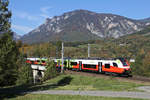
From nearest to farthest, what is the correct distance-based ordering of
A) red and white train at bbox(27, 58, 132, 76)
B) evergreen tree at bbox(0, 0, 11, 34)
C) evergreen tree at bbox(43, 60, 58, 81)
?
1. evergreen tree at bbox(0, 0, 11, 34)
2. red and white train at bbox(27, 58, 132, 76)
3. evergreen tree at bbox(43, 60, 58, 81)

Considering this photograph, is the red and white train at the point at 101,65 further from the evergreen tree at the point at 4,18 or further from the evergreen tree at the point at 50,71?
the evergreen tree at the point at 4,18

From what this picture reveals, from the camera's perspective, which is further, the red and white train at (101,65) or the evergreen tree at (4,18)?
the red and white train at (101,65)

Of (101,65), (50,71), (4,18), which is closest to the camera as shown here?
(4,18)

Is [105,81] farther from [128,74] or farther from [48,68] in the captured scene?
[48,68]

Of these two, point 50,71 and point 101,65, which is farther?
point 50,71

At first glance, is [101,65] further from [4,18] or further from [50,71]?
[4,18]

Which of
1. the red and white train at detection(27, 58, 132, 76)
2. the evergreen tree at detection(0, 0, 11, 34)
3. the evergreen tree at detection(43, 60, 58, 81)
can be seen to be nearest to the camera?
the evergreen tree at detection(0, 0, 11, 34)

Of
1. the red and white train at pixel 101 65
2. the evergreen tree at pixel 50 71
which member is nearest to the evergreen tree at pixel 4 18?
the red and white train at pixel 101 65

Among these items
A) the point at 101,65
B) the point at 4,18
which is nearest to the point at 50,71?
the point at 101,65

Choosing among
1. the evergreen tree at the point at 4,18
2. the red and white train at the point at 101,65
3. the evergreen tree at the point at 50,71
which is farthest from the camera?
the evergreen tree at the point at 50,71

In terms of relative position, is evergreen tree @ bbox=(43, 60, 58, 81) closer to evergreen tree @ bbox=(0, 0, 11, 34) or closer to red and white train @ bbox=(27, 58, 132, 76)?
red and white train @ bbox=(27, 58, 132, 76)

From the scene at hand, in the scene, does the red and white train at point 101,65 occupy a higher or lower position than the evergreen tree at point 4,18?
lower

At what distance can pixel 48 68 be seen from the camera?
48375 millimetres

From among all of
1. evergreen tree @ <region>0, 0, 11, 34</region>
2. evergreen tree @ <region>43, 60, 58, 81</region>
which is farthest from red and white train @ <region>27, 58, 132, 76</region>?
evergreen tree @ <region>0, 0, 11, 34</region>
